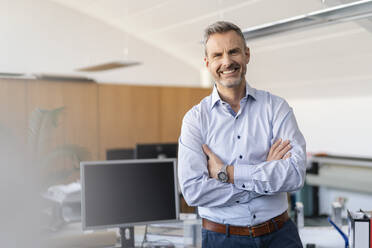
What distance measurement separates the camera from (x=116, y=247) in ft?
8.00

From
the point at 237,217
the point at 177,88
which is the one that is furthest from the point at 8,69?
the point at 237,217

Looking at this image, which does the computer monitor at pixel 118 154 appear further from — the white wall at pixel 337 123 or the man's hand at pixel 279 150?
the white wall at pixel 337 123

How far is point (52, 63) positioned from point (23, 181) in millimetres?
5159

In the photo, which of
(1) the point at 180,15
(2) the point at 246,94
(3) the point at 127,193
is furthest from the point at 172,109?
(2) the point at 246,94

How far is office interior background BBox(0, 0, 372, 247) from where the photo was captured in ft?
18.2

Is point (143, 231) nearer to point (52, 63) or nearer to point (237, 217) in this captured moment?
point (237, 217)

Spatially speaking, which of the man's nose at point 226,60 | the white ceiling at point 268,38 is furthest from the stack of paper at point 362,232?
the white ceiling at point 268,38

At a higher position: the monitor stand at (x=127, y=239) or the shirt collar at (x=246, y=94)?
the shirt collar at (x=246, y=94)

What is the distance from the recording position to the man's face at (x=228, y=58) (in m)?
1.86

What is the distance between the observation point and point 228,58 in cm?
186

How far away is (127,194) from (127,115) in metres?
3.98

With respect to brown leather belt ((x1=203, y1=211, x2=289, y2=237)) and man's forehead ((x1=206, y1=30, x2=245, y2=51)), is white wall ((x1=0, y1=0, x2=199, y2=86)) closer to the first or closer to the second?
man's forehead ((x1=206, y1=30, x2=245, y2=51))

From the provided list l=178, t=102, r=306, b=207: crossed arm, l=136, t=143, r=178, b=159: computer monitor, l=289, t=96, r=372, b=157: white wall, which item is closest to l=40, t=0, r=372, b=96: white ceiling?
l=289, t=96, r=372, b=157: white wall

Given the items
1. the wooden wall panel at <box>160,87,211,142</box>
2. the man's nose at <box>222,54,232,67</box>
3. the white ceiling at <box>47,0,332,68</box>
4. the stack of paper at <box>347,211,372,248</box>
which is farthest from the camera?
the wooden wall panel at <box>160,87,211,142</box>
